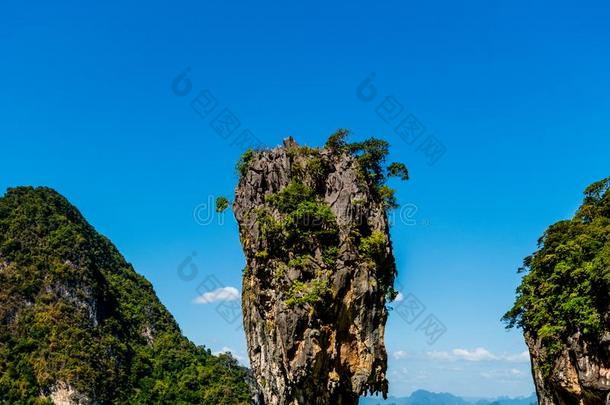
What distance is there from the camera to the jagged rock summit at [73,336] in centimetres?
3922

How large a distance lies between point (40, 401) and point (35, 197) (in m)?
Result: 22.3

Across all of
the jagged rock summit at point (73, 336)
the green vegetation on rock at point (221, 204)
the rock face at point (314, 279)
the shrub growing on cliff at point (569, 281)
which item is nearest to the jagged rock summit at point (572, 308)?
the shrub growing on cliff at point (569, 281)

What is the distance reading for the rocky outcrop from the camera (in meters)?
18.0

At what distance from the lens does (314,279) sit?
17484mm

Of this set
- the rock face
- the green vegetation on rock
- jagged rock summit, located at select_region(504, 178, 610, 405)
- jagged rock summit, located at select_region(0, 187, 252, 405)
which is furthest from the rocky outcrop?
jagged rock summit, located at select_region(0, 187, 252, 405)

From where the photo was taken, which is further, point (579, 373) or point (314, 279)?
point (579, 373)

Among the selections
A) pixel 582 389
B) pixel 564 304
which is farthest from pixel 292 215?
pixel 582 389

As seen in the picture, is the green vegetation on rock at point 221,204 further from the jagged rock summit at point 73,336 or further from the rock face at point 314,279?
the jagged rock summit at point 73,336

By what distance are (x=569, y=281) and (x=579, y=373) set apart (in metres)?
3.29

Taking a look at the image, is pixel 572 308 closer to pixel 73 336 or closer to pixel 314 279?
pixel 314 279

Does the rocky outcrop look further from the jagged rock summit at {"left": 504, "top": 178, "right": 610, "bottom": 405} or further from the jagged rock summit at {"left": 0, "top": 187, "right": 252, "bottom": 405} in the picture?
the jagged rock summit at {"left": 0, "top": 187, "right": 252, "bottom": 405}

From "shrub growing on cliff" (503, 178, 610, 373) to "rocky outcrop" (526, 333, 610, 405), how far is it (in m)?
0.34

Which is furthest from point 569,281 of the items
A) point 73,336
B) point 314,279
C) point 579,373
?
point 73,336

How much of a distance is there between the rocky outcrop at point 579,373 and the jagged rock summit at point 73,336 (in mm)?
30542
